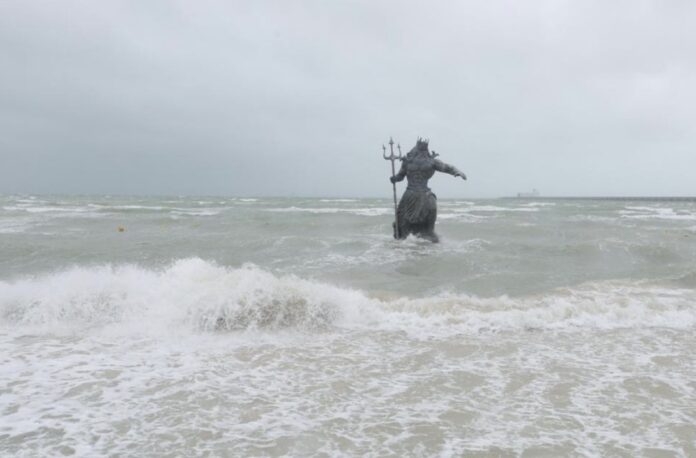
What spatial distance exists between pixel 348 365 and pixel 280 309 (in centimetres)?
163

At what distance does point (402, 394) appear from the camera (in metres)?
3.43

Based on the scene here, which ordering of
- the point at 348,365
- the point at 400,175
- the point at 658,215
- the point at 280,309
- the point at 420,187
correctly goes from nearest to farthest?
the point at 348,365
the point at 280,309
the point at 420,187
the point at 400,175
the point at 658,215

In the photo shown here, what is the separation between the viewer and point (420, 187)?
11.5m

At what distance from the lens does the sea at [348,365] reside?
2818 millimetres

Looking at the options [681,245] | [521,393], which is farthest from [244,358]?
[681,245]

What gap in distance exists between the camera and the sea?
9.25ft

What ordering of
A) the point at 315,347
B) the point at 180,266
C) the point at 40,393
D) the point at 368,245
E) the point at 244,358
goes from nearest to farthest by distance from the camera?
the point at 40,393
the point at 244,358
the point at 315,347
the point at 180,266
the point at 368,245

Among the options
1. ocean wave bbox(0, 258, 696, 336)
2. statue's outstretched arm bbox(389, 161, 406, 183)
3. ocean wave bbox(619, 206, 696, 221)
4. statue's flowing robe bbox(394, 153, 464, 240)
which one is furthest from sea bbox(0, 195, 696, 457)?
ocean wave bbox(619, 206, 696, 221)

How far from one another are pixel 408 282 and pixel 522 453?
514 centimetres

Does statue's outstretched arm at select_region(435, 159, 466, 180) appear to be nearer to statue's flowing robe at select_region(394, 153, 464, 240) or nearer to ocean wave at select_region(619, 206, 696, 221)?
statue's flowing robe at select_region(394, 153, 464, 240)

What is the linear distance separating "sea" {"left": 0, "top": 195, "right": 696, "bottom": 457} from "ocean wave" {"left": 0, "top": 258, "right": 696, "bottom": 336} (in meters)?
0.03

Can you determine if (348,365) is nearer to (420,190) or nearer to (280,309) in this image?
(280,309)

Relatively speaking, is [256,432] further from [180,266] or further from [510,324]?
[180,266]

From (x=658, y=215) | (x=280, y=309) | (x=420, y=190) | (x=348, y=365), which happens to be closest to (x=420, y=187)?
(x=420, y=190)
